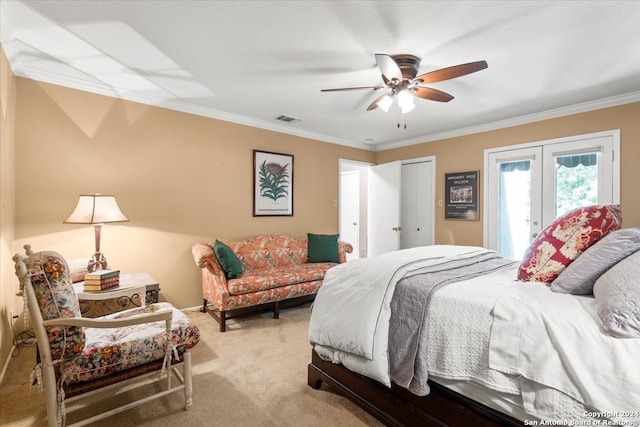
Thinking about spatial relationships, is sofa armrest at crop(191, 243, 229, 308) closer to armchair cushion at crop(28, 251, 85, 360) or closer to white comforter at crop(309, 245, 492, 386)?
white comforter at crop(309, 245, 492, 386)

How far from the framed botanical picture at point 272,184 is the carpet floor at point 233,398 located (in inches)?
84.5

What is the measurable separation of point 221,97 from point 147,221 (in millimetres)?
1677

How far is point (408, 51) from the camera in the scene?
2453 millimetres

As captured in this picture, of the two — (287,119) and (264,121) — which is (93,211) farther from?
(287,119)

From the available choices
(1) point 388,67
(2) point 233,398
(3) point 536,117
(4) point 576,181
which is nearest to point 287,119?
(1) point 388,67

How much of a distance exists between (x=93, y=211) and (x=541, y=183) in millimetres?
5161

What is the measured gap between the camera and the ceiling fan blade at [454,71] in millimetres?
2133

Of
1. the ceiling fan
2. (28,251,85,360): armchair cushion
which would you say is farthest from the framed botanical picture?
(28,251,85,360): armchair cushion

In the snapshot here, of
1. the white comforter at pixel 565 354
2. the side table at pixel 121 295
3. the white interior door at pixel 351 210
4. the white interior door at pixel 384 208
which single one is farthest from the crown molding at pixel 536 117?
the side table at pixel 121 295

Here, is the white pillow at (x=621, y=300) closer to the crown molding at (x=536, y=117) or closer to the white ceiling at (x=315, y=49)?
the white ceiling at (x=315, y=49)

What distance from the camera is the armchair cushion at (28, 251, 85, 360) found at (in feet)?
4.72

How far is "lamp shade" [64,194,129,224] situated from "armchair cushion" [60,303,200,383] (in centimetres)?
115

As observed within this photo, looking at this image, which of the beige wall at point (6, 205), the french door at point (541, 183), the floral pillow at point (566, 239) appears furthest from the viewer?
the french door at point (541, 183)

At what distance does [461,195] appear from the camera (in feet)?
15.7
